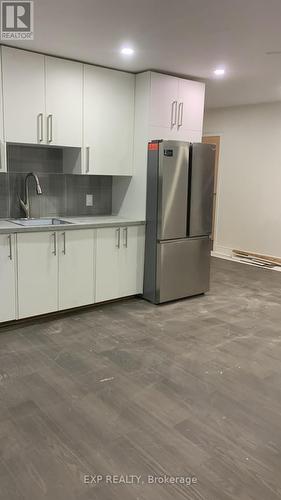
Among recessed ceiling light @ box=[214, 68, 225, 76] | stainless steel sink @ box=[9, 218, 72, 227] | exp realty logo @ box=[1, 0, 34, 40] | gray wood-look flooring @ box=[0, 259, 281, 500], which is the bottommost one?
gray wood-look flooring @ box=[0, 259, 281, 500]

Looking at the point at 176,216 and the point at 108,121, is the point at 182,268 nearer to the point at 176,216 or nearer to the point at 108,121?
the point at 176,216

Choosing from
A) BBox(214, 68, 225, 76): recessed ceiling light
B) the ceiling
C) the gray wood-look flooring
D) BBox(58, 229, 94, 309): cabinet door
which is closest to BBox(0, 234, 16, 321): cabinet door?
the gray wood-look flooring

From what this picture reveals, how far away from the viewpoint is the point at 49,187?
4145 millimetres

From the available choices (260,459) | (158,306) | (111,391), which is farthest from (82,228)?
(260,459)

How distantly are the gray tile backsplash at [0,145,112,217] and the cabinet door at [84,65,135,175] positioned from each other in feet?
1.36

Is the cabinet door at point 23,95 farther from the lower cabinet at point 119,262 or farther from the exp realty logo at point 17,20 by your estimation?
the lower cabinet at point 119,262

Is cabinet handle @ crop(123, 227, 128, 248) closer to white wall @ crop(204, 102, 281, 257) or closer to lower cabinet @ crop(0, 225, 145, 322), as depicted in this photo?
lower cabinet @ crop(0, 225, 145, 322)

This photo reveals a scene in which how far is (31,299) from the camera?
352 cm

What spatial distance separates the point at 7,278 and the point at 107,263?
1.03m

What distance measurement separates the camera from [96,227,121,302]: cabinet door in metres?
3.92

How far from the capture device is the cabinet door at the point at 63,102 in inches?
141

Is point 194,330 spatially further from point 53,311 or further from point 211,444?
point 211,444

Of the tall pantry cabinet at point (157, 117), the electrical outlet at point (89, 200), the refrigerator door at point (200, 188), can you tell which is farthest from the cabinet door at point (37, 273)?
the refrigerator door at point (200, 188)

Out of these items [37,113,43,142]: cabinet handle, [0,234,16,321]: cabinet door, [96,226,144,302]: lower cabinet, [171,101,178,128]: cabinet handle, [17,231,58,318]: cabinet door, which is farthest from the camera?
[171,101,178,128]: cabinet handle
